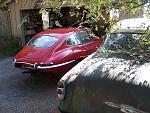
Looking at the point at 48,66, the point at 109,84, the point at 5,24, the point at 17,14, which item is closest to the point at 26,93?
the point at 48,66

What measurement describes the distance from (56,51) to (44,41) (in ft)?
2.65

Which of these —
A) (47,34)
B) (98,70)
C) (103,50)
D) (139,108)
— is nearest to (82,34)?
(47,34)

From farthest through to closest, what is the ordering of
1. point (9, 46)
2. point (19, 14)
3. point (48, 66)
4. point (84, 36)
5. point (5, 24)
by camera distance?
point (5, 24), point (9, 46), point (19, 14), point (84, 36), point (48, 66)

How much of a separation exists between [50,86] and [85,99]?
4.51 meters

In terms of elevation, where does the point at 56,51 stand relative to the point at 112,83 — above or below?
below

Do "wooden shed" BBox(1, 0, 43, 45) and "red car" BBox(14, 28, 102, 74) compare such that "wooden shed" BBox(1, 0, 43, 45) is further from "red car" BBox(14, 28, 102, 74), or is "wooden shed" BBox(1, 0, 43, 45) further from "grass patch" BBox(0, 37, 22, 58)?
"red car" BBox(14, 28, 102, 74)

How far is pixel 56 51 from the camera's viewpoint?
865cm

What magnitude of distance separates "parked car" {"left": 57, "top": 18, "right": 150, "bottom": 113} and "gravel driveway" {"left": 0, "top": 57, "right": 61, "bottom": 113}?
2165mm

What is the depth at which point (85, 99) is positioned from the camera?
4125 millimetres

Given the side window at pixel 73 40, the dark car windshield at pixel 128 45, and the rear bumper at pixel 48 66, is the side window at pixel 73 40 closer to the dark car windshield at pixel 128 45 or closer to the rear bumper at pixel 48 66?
the rear bumper at pixel 48 66

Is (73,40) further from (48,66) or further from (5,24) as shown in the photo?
(5,24)

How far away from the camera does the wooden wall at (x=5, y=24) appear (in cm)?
1592

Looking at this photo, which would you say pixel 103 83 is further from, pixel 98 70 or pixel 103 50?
pixel 103 50

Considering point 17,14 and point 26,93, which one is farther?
point 17,14
